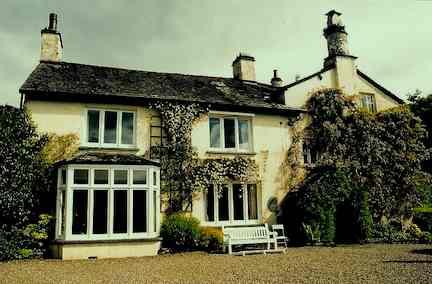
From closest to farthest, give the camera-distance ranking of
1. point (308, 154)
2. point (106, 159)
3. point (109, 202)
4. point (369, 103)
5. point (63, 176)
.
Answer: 1. point (109, 202)
2. point (63, 176)
3. point (106, 159)
4. point (308, 154)
5. point (369, 103)

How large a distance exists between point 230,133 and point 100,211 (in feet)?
21.7

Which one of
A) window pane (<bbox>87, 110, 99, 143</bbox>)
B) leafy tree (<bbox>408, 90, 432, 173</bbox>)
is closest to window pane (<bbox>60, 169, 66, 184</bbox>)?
window pane (<bbox>87, 110, 99, 143</bbox>)

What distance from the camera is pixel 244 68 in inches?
843

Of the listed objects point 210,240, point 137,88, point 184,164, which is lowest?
point 210,240

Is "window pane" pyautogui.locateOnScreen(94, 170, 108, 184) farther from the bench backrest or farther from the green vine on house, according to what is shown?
the bench backrest

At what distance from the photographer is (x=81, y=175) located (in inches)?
521

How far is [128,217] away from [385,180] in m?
12.3

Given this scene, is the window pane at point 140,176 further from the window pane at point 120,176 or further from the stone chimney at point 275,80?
the stone chimney at point 275,80

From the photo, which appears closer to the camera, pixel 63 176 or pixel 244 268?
pixel 244 268

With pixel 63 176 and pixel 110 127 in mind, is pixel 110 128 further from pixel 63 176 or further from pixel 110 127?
pixel 63 176

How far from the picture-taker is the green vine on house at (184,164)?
602 inches

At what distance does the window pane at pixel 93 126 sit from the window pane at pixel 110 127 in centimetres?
34

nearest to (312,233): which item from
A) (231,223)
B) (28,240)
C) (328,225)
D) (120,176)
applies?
(328,225)

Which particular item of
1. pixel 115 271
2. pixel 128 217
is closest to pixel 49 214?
pixel 128 217
